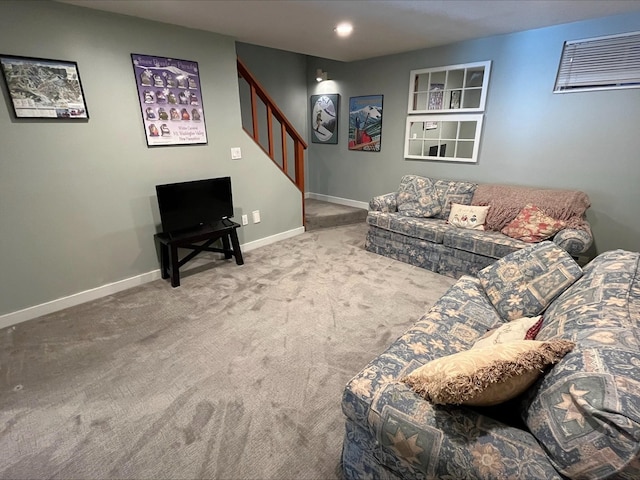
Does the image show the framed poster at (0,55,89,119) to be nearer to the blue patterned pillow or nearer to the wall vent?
the blue patterned pillow

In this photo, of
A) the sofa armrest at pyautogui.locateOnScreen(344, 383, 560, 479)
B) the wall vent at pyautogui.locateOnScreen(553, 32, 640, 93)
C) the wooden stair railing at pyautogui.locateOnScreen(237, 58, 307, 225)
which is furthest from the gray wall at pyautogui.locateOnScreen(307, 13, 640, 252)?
the sofa armrest at pyautogui.locateOnScreen(344, 383, 560, 479)

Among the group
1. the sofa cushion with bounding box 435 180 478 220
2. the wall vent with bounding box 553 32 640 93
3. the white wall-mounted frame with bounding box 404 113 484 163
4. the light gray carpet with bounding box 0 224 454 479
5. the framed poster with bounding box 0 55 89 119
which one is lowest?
the light gray carpet with bounding box 0 224 454 479

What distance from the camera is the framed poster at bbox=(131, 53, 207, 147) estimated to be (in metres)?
2.72

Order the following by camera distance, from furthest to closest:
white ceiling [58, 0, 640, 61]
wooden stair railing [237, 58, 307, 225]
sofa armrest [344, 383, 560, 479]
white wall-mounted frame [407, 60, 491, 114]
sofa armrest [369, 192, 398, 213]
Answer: sofa armrest [369, 192, 398, 213]
white wall-mounted frame [407, 60, 491, 114]
wooden stair railing [237, 58, 307, 225]
white ceiling [58, 0, 640, 61]
sofa armrest [344, 383, 560, 479]

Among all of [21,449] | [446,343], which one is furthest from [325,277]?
[21,449]

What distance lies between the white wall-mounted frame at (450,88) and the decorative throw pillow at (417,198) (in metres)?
0.97

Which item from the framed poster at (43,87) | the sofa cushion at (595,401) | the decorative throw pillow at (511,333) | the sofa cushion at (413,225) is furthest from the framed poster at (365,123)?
the sofa cushion at (595,401)

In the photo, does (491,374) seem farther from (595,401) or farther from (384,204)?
(384,204)

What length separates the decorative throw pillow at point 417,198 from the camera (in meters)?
3.62

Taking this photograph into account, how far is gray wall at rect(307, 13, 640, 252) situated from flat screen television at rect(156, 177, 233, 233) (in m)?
2.67

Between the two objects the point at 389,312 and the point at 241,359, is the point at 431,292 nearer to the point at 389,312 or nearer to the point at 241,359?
the point at 389,312

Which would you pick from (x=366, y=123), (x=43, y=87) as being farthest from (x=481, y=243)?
(x=43, y=87)

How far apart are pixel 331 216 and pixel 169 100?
8.44 feet

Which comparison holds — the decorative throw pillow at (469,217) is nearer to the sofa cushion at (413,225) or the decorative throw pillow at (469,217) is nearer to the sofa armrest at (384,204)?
the sofa cushion at (413,225)
